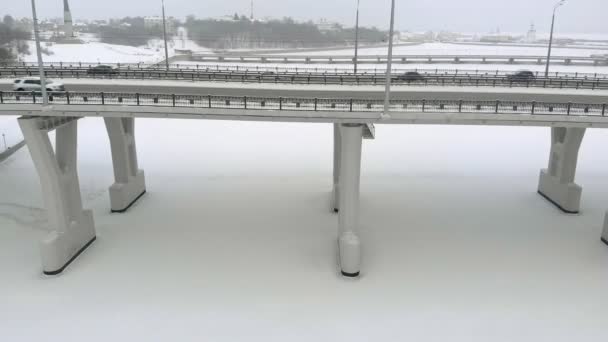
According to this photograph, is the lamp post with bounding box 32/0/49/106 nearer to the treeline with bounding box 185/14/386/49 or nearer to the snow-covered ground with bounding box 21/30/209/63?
the snow-covered ground with bounding box 21/30/209/63

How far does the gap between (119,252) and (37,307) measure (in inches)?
177

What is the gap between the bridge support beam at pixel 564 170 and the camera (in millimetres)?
25031

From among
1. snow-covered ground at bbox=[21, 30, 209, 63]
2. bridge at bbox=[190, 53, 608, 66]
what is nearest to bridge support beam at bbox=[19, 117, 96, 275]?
snow-covered ground at bbox=[21, 30, 209, 63]

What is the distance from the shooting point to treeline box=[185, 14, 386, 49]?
46281mm

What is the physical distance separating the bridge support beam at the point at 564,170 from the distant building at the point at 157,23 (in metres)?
40.8

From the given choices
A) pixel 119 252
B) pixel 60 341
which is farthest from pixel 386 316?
pixel 119 252

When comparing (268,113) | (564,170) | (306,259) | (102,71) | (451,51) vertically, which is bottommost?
(306,259)

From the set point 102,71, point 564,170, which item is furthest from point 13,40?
point 564,170

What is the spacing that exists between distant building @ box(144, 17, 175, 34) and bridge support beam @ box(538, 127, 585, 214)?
40804 mm

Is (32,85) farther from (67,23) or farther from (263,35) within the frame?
(263,35)

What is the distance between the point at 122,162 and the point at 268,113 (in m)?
11.6

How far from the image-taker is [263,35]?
47875 millimetres

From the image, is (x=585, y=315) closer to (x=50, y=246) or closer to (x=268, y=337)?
(x=268, y=337)

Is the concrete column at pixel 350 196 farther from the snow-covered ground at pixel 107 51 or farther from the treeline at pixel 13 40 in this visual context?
the treeline at pixel 13 40
